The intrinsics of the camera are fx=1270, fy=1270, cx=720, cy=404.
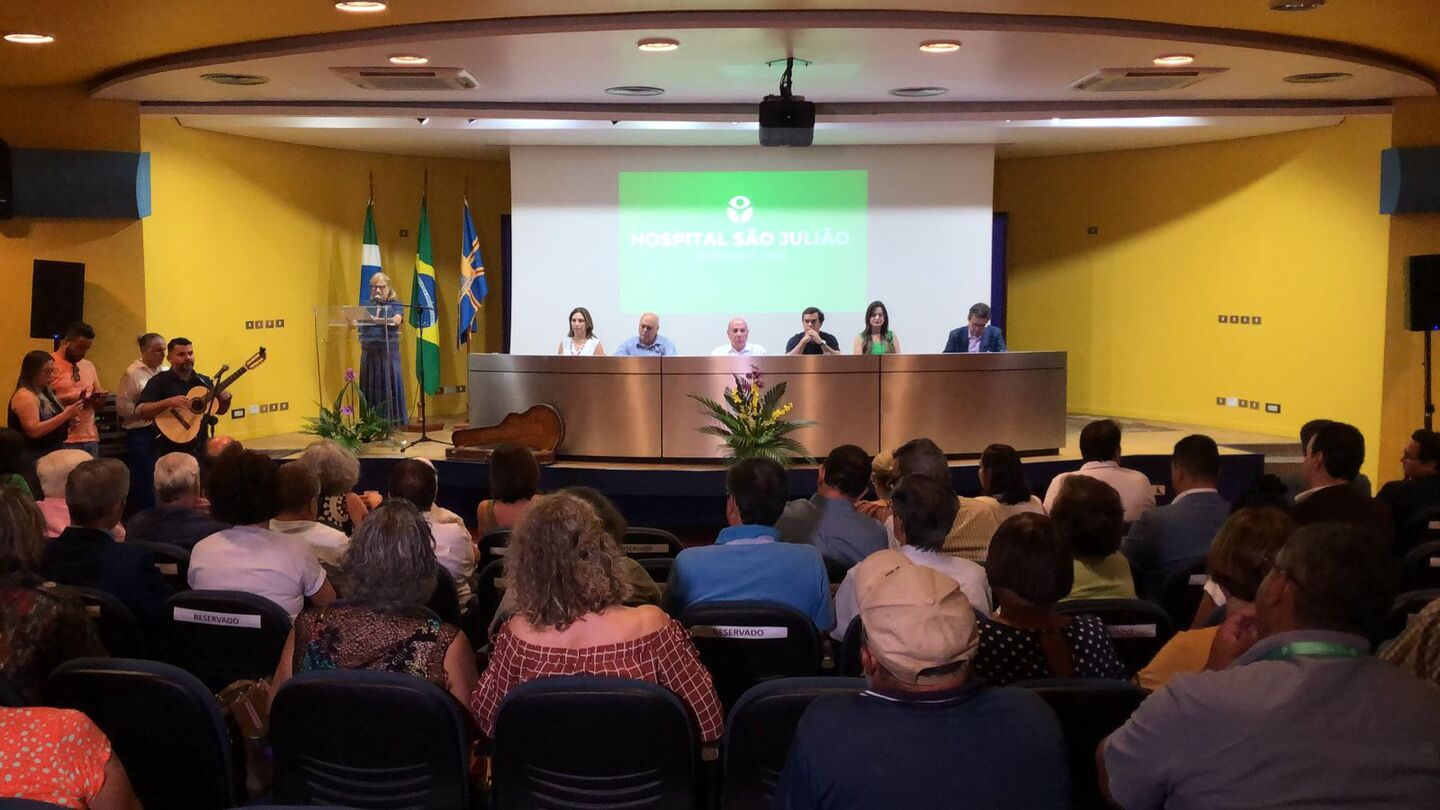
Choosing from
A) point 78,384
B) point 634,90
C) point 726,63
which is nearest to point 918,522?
point 726,63

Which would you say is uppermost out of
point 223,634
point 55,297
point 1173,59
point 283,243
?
point 1173,59

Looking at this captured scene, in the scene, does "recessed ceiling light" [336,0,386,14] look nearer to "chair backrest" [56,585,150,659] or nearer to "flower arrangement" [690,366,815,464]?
"flower arrangement" [690,366,815,464]

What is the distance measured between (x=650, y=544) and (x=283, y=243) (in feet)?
26.1

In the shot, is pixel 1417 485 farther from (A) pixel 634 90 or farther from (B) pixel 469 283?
(B) pixel 469 283

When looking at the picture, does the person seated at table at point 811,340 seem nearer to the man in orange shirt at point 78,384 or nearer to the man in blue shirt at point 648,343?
the man in blue shirt at point 648,343

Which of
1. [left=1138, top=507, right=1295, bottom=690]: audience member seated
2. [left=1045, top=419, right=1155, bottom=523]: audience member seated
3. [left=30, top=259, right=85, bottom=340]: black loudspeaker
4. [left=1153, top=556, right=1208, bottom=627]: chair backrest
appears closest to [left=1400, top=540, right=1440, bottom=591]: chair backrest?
[left=1153, top=556, right=1208, bottom=627]: chair backrest

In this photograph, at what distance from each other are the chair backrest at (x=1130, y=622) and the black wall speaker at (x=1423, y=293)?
6.46 metres

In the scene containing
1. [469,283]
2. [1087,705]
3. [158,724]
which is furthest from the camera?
[469,283]

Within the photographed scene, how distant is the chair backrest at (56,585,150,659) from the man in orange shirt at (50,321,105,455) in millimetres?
4431

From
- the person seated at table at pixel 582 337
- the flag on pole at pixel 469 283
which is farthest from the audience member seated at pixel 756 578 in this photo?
the flag on pole at pixel 469 283

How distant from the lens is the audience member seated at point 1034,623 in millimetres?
2736

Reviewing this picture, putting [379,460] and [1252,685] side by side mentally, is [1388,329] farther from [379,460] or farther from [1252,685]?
[1252,685]

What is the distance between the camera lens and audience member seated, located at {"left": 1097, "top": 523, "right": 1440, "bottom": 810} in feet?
5.98

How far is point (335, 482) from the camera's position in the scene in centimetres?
469
